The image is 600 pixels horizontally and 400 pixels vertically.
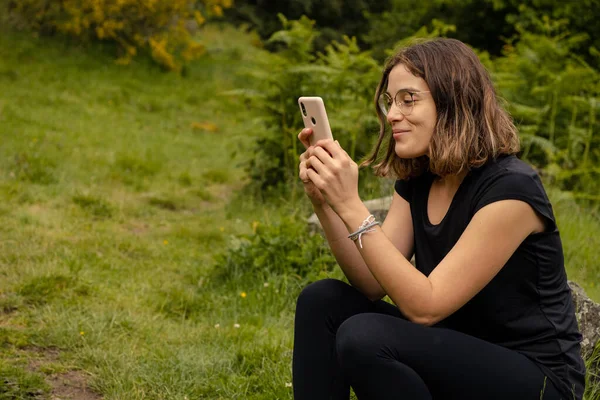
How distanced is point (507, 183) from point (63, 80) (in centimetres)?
1004

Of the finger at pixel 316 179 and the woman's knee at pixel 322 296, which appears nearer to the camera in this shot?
the finger at pixel 316 179

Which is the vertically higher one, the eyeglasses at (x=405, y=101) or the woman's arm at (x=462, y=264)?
the eyeglasses at (x=405, y=101)

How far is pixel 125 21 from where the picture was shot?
40.4 feet

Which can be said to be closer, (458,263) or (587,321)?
(458,263)

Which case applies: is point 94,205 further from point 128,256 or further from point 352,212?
point 352,212

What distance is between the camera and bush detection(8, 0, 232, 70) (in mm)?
11906

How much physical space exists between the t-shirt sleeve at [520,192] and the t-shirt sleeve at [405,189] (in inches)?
16.2

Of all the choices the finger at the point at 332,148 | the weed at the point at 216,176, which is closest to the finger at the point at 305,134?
the finger at the point at 332,148

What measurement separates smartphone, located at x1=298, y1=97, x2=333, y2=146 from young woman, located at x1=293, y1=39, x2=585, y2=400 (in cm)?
3

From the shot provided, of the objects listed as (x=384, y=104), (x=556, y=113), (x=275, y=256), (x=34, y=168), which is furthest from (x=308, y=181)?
(x=556, y=113)

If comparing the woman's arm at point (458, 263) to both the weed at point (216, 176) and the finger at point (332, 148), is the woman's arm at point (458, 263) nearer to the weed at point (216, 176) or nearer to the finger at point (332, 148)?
the finger at point (332, 148)

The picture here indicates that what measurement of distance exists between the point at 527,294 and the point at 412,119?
654mm

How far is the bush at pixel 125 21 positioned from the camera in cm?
1191

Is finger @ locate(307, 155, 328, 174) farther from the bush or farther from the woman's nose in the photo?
the bush
